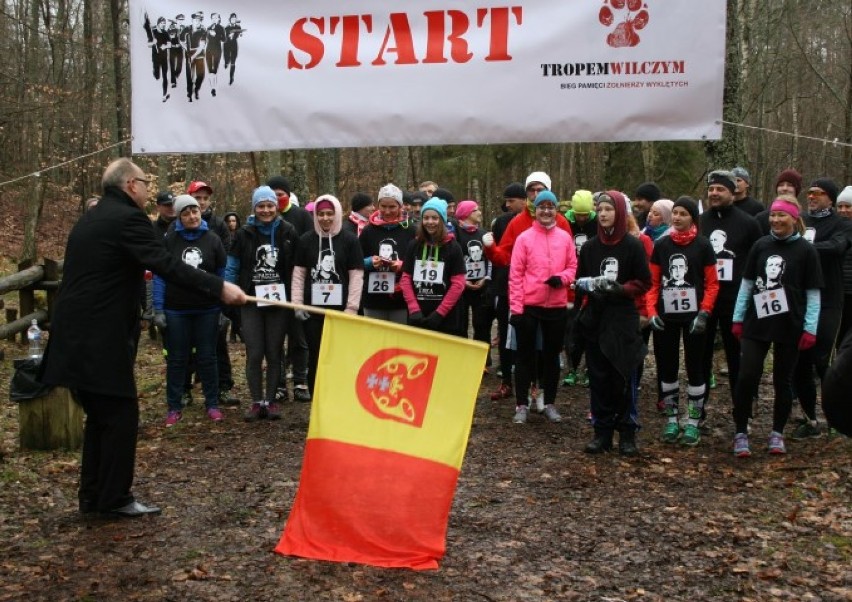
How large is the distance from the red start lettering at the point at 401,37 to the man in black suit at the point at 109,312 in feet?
4.97

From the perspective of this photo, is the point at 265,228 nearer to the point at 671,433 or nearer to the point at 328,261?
the point at 328,261

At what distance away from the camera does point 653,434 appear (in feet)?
28.2

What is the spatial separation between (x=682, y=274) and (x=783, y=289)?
911 mm

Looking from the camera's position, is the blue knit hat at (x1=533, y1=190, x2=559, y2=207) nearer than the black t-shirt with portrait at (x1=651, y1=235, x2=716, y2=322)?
No

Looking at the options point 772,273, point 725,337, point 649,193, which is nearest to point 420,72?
point 772,273

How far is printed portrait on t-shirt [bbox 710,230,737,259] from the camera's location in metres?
8.62

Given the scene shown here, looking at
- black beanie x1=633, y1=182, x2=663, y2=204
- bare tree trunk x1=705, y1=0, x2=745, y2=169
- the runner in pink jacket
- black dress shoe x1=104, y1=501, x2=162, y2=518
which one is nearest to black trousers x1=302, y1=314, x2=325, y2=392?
the runner in pink jacket

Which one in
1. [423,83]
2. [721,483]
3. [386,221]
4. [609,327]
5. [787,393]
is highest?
[423,83]

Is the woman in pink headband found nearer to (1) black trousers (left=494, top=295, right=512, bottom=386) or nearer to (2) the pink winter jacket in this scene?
(2) the pink winter jacket

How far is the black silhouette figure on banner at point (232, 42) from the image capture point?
6.51m

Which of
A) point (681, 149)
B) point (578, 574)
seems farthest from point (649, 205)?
point (681, 149)

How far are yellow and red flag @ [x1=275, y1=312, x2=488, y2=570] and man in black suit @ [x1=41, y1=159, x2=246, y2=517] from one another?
1021 millimetres

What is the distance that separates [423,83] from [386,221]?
3394mm

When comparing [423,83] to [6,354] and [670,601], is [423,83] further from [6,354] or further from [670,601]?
[6,354]
